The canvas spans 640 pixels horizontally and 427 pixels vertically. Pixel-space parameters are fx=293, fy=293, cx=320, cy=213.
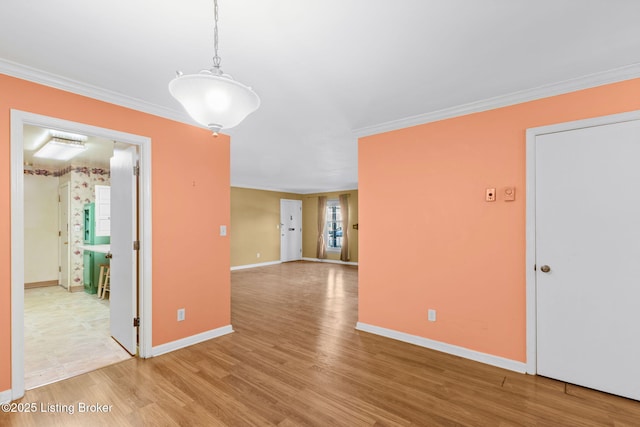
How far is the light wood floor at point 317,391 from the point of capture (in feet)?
6.55

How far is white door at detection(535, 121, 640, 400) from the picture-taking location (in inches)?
87.8

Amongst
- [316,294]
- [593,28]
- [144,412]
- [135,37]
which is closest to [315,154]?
[316,294]

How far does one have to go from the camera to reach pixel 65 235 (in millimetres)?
5918

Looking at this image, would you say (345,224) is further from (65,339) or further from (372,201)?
(65,339)

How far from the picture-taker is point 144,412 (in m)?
2.06

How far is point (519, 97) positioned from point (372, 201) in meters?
1.77

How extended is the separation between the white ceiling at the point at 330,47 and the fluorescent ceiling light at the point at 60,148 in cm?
224

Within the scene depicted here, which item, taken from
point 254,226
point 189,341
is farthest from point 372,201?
point 254,226

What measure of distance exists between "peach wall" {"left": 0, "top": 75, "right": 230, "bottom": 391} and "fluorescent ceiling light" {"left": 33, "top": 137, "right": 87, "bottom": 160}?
213 centimetres

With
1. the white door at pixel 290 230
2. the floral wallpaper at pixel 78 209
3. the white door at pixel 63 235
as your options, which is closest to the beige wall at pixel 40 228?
the white door at pixel 63 235

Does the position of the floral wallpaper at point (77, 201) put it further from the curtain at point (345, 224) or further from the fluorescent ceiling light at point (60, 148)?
the curtain at point (345, 224)

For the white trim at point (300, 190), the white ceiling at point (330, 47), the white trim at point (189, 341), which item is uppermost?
the white ceiling at point (330, 47)

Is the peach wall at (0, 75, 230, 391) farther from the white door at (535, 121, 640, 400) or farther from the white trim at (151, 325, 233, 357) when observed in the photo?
the white door at (535, 121, 640, 400)

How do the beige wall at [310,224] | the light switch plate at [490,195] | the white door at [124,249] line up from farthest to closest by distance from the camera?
the beige wall at [310,224] < the white door at [124,249] < the light switch plate at [490,195]
